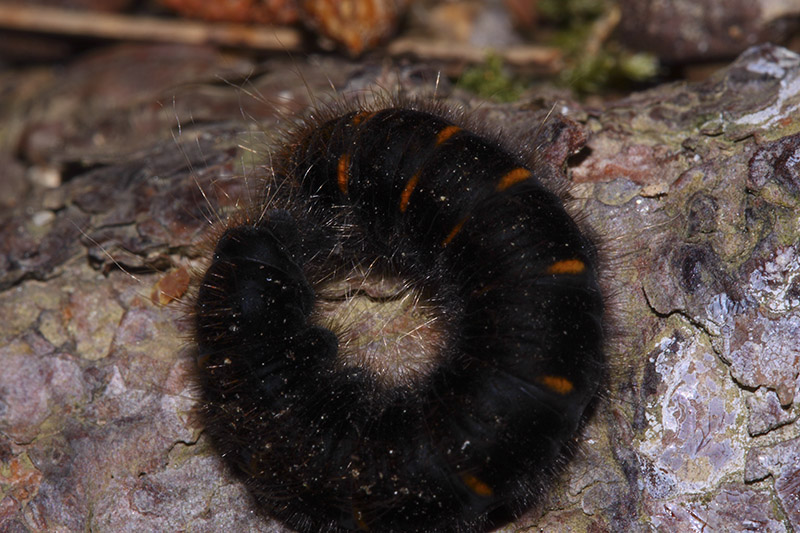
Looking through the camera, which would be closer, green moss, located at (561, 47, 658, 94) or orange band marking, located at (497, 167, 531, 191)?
orange band marking, located at (497, 167, 531, 191)

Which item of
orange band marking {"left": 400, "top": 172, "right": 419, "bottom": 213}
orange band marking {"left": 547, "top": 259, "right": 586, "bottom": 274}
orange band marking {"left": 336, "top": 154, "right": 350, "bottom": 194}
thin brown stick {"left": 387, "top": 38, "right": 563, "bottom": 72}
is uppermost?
orange band marking {"left": 547, "top": 259, "right": 586, "bottom": 274}

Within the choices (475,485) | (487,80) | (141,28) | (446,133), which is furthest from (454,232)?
(141,28)

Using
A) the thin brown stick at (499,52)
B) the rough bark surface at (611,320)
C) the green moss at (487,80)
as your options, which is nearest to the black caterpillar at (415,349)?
the rough bark surface at (611,320)

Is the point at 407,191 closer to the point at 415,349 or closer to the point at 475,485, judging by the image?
the point at 415,349

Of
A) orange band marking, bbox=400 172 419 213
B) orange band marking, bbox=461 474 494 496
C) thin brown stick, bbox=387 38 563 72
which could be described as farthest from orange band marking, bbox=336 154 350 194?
thin brown stick, bbox=387 38 563 72

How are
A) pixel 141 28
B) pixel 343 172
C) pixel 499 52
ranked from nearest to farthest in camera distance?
pixel 343 172 < pixel 499 52 < pixel 141 28

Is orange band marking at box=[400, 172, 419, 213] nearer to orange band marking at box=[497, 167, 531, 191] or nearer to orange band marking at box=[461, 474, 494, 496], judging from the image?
orange band marking at box=[497, 167, 531, 191]

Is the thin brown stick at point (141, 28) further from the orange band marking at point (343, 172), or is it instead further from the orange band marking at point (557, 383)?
the orange band marking at point (557, 383)
